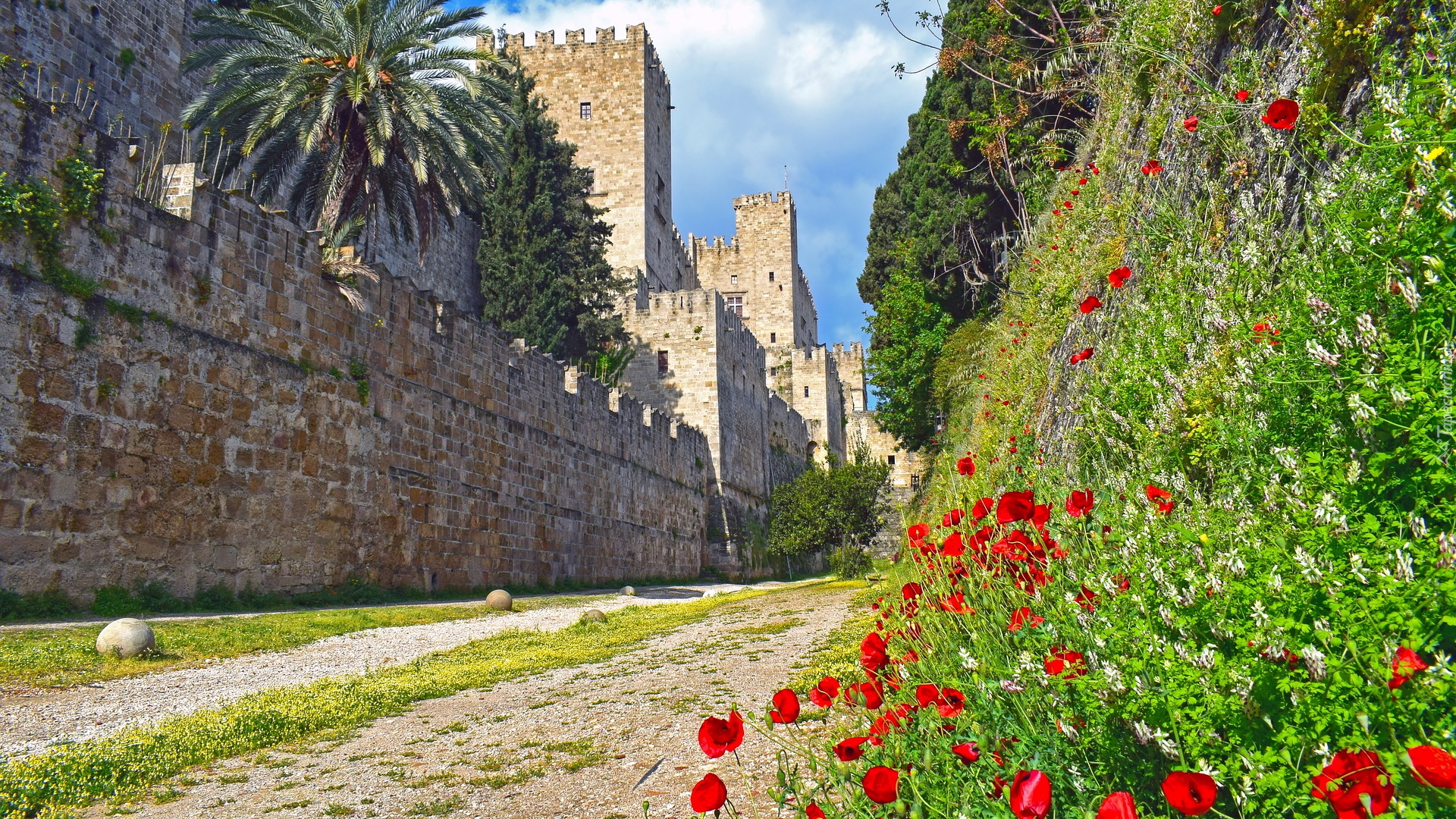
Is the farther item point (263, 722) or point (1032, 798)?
point (263, 722)

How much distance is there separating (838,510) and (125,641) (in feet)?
63.1

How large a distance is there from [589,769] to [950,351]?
14094 mm

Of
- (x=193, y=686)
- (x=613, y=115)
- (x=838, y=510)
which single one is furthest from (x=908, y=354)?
(x=613, y=115)

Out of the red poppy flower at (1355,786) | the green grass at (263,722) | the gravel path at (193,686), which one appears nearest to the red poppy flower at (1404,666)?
the red poppy flower at (1355,786)

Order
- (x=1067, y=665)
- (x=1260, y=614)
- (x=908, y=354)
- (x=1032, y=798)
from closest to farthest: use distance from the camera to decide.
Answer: (x=1032, y=798), (x=1260, y=614), (x=1067, y=665), (x=908, y=354)

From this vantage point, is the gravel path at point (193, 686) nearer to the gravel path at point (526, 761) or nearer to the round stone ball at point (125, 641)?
the round stone ball at point (125, 641)

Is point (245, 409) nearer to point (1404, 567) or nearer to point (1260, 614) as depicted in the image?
point (1260, 614)

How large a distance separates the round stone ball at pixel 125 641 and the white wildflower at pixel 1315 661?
755cm

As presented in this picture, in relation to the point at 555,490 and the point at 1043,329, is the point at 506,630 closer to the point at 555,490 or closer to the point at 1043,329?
the point at 1043,329

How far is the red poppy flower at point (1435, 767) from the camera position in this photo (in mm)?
1187

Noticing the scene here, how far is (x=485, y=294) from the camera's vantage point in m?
28.3

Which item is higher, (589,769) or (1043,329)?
(1043,329)

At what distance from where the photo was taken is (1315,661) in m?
1.56

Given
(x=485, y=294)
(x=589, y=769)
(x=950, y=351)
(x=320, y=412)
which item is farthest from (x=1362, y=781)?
(x=485, y=294)
